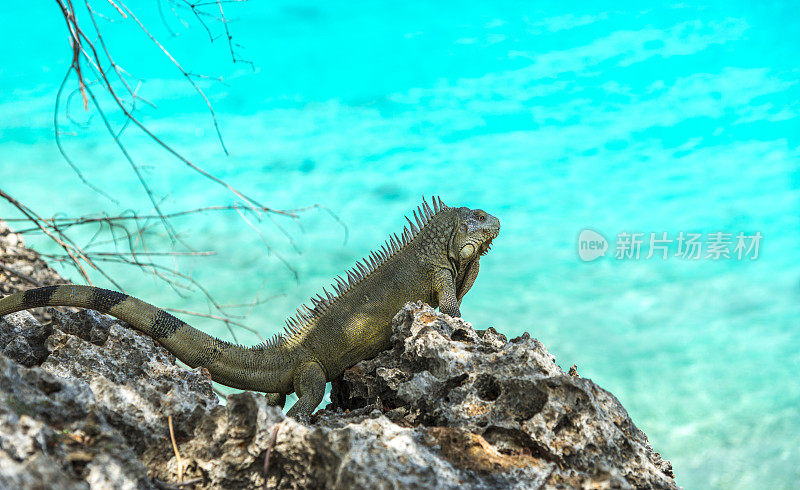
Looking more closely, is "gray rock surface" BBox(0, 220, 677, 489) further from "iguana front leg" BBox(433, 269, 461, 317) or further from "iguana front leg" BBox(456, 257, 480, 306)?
"iguana front leg" BBox(456, 257, 480, 306)

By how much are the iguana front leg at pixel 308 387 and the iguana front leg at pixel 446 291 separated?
891 millimetres

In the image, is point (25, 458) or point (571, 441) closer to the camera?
point (25, 458)

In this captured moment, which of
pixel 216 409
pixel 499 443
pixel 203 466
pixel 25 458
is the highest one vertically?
pixel 499 443

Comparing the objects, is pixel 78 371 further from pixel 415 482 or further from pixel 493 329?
pixel 493 329

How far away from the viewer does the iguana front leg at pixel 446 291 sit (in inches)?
162

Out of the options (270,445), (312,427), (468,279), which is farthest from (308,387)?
(270,445)

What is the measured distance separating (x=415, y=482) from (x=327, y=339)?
89.3 inches

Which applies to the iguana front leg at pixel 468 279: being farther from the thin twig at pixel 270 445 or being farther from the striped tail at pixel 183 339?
the thin twig at pixel 270 445

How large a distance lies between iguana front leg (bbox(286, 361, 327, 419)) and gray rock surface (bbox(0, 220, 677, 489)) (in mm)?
763

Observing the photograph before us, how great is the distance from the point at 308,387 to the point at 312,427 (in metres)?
1.82

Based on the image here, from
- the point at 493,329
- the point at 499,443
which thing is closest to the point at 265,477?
the point at 499,443

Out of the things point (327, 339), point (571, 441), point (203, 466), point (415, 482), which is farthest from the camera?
point (327, 339)

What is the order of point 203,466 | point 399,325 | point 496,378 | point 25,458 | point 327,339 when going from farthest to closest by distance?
1. point 327,339
2. point 399,325
3. point 496,378
4. point 203,466
5. point 25,458

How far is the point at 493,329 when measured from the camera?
3.37 m
